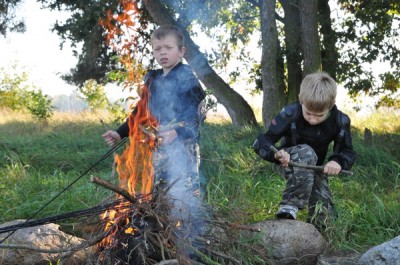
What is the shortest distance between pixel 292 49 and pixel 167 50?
8054 mm

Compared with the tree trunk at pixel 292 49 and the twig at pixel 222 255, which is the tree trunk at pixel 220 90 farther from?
the twig at pixel 222 255

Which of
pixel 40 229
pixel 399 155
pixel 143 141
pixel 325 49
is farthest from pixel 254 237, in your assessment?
pixel 325 49

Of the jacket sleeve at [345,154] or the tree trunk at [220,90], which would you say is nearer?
the jacket sleeve at [345,154]

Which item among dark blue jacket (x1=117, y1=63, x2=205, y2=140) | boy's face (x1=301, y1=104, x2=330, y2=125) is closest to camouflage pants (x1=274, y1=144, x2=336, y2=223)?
boy's face (x1=301, y1=104, x2=330, y2=125)

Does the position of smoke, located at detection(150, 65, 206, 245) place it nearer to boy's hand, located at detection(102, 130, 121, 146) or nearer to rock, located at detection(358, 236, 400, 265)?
boy's hand, located at detection(102, 130, 121, 146)

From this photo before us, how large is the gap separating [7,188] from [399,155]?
577 centimetres

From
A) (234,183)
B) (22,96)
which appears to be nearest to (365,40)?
(234,183)

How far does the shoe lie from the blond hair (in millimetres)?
821

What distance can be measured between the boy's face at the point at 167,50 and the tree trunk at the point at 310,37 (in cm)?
646

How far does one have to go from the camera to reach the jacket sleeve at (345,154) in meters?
5.09

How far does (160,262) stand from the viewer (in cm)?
392

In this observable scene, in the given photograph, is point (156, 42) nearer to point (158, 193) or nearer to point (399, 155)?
point (158, 193)

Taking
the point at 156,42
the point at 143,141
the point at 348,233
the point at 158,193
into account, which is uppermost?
the point at 156,42

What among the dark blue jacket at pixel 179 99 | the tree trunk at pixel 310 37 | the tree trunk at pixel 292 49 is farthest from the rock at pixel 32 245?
the tree trunk at pixel 292 49
